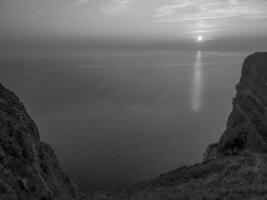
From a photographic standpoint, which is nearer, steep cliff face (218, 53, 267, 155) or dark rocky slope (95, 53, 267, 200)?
dark rocky slope (95, 53, 267, 200)

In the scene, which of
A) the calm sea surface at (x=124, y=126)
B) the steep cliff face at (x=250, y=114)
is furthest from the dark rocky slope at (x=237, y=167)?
the calm sea surface at (x=124, y=126)

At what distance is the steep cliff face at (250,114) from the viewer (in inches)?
2028

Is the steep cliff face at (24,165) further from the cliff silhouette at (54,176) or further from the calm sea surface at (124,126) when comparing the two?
the calm sea surface at (124,126)

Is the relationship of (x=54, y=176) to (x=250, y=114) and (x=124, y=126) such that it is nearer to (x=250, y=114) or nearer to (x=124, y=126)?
(x=250, y=114)

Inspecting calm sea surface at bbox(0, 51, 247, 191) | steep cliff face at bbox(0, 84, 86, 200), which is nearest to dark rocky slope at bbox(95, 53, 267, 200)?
steep cliff face at bbox(0, 84, 86, 200)

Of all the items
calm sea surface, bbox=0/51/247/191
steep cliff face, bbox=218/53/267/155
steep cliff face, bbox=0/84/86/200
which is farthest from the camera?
calm sea surface, bbox=0/51/247/191

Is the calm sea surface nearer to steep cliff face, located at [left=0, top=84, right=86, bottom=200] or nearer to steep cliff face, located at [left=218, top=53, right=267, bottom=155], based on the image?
steep cliff face, located at [left=218, top=53, right=267, bottom=155]

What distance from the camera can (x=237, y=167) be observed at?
29.2 metres

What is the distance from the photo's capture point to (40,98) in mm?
131750

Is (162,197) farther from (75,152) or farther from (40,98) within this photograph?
(40,98)

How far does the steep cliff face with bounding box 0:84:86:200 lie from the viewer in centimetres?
1889

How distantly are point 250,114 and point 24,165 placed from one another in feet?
165

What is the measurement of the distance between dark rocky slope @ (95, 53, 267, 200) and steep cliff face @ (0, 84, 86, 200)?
17.7ft

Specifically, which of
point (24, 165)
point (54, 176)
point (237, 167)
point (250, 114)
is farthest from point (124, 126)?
point (24, 165)
